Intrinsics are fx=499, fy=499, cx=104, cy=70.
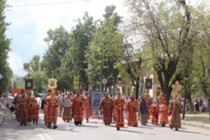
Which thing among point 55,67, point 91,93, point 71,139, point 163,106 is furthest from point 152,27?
point 55,67

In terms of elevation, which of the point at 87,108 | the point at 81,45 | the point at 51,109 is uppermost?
the point at 81,45

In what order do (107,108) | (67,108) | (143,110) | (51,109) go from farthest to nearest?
1. (67,108)
2. (143,110)
3. (107,108)
4. (51,109)

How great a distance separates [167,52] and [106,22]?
2177 cm

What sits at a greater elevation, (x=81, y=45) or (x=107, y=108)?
(x=81, y=45)

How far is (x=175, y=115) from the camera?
24.3 m

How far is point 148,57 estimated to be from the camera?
39.1 meters

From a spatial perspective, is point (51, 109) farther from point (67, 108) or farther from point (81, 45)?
point (81, 45)

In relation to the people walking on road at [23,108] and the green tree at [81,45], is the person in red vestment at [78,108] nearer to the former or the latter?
the people walking on road at [23,108]

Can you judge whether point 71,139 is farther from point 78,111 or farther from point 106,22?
point 106,22

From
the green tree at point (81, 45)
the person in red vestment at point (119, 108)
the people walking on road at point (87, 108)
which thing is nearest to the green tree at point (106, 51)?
the green tree at point (81, 45)

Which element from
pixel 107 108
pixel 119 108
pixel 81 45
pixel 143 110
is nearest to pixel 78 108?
pixel 107 108

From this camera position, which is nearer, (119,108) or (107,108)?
(119,108)

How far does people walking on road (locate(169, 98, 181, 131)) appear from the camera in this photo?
79.5 feet

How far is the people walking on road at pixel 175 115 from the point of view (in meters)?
24.2
